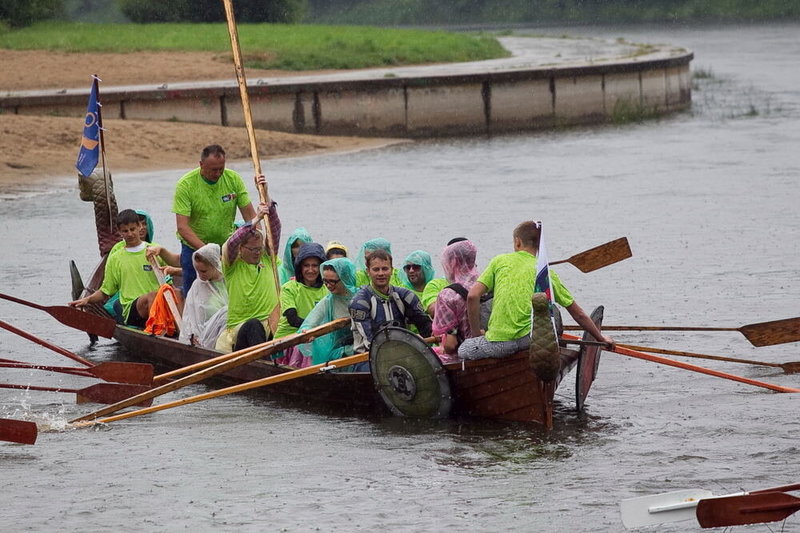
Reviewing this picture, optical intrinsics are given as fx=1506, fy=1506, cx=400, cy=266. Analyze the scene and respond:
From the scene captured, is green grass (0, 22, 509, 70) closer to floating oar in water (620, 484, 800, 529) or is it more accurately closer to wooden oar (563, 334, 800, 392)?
wooden oar (563, 334, 800, 392)

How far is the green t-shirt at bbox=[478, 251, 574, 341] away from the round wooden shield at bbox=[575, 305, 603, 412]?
23.8 inches

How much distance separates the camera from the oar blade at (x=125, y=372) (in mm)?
10375

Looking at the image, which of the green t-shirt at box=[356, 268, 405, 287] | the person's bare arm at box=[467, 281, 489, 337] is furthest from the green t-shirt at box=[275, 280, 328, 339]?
the person's bare arm at box=[467, 281, 489, 337]

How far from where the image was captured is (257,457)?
935 centimetres

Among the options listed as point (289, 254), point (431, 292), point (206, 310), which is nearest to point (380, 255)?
point (431, 292)

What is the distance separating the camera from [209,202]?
38.4 feet

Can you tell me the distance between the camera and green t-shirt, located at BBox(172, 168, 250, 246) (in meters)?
11.6

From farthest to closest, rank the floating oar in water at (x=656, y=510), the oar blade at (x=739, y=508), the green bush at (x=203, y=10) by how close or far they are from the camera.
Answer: the green bush at (x=203, y=10) → the floating oar in water at (x=656, y=510) → the oar blade at (x=739, y=508)

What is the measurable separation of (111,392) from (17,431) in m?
1.19

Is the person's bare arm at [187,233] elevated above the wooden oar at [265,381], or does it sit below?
above

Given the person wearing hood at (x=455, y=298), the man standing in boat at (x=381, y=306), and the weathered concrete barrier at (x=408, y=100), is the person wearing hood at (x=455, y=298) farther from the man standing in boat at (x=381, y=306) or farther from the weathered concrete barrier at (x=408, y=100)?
the weathered concrete barrier at (x=408, y=100)

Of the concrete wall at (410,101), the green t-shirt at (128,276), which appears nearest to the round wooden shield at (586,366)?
the green t-shirt at (128,276)

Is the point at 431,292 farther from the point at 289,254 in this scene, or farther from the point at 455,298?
the point at 289,254

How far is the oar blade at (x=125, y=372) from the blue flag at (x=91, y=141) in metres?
3.06
